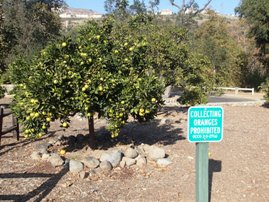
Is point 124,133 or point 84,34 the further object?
point 124,133

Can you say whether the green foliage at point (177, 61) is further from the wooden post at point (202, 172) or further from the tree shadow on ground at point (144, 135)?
the wooden post at point (202, 172)

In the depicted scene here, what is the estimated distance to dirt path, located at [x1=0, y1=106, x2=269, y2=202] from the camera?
587 centimetres

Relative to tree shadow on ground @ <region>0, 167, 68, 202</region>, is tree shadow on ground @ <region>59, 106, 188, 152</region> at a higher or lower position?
higher

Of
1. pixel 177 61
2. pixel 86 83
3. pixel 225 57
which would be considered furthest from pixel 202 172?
pixel 225 57

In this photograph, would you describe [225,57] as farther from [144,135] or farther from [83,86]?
[83,86]

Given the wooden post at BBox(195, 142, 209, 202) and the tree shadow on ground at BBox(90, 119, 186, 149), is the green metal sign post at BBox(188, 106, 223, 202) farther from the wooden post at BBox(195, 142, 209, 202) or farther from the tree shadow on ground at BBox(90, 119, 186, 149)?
the tree shadow on ground at BBox(90, 119, 186, 149)

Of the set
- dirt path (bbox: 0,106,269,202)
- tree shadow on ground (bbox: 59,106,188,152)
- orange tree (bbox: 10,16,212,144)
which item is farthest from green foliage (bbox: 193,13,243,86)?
orange tree (bbox: 10,16,212,144)

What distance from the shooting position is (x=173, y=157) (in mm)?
7586

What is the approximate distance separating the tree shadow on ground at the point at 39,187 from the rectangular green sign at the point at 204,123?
9.72 feet

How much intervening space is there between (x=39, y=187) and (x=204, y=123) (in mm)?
3391

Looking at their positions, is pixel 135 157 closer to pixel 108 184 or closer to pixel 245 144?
pixel 108 184

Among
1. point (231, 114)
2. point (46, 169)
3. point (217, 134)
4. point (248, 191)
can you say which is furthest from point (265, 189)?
point (231, 114)

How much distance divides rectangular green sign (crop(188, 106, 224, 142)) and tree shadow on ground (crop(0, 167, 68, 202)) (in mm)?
2962

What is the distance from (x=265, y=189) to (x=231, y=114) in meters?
8.11
